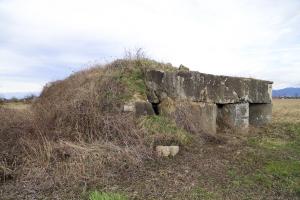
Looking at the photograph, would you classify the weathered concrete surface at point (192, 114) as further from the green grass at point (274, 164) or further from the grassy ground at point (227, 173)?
the green grass at point (274, 164)

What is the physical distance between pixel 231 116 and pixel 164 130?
2775 mm

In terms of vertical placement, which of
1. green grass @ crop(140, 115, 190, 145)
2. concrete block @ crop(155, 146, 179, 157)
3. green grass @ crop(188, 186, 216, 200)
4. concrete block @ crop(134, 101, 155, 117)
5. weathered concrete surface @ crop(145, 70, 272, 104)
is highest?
weathered concrete surface @ crop(145, 70, 272, 104)

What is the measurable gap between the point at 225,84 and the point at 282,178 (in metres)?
3.89

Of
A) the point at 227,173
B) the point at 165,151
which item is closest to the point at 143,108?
the point at 165,151

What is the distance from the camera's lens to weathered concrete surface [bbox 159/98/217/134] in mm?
7086

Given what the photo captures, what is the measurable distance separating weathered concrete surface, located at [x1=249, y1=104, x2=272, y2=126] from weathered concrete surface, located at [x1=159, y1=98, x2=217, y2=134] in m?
2.06

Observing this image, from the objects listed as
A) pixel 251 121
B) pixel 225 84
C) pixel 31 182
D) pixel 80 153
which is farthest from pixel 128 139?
pixel 251 121

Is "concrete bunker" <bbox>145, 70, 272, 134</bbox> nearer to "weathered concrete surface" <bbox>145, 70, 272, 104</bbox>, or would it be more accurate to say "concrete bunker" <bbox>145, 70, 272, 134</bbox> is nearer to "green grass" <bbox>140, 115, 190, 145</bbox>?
"weathered concrete surface" <bbox>145, 70, 272, 104</bbox>

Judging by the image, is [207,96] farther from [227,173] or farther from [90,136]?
[90,136]

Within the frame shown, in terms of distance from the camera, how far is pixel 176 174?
4.87 metres

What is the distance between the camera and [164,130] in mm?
6414

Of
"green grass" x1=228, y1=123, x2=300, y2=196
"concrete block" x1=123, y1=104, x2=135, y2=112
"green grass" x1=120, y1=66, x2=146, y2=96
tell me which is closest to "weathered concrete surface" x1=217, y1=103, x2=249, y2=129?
"green grass" x1=228, y1=123, x2=300, y2=196

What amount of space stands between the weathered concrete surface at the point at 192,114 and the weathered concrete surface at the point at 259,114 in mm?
2055

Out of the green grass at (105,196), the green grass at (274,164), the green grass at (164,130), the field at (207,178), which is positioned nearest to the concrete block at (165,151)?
the field at (207,178)
